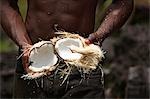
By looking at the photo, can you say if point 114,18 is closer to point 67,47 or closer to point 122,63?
point 67,47

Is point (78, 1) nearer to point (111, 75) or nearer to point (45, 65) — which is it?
point (45, 65)

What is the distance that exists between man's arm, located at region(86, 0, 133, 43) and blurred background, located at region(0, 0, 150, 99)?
2988mm

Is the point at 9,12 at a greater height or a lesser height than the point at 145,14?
lesser

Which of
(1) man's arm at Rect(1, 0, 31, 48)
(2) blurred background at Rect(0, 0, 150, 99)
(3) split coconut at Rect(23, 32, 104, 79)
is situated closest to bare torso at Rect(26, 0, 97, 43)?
(1) man's arm at Rect(1, 0, 31, 48)

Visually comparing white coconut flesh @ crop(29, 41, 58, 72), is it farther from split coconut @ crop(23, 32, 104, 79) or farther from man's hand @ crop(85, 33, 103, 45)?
man's hand @ crop(85, 33, 103, 45)

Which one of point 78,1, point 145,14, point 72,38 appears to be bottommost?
point 72,38

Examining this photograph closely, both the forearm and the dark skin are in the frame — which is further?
the dark skin

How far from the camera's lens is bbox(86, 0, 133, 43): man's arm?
436cm

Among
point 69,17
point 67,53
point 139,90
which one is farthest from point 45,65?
point 139,90

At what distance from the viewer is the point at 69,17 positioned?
4.54 metres

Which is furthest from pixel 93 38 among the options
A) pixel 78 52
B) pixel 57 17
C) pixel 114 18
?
pixel 57 17

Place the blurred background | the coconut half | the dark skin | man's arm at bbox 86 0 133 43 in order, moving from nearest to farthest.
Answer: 1. the coconut half
2. man's arm at bbox 86 0 133 43
3. the dark skin
4. the blurred background

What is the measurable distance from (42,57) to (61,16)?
39 cm

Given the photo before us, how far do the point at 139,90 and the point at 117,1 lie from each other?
10.2ft
